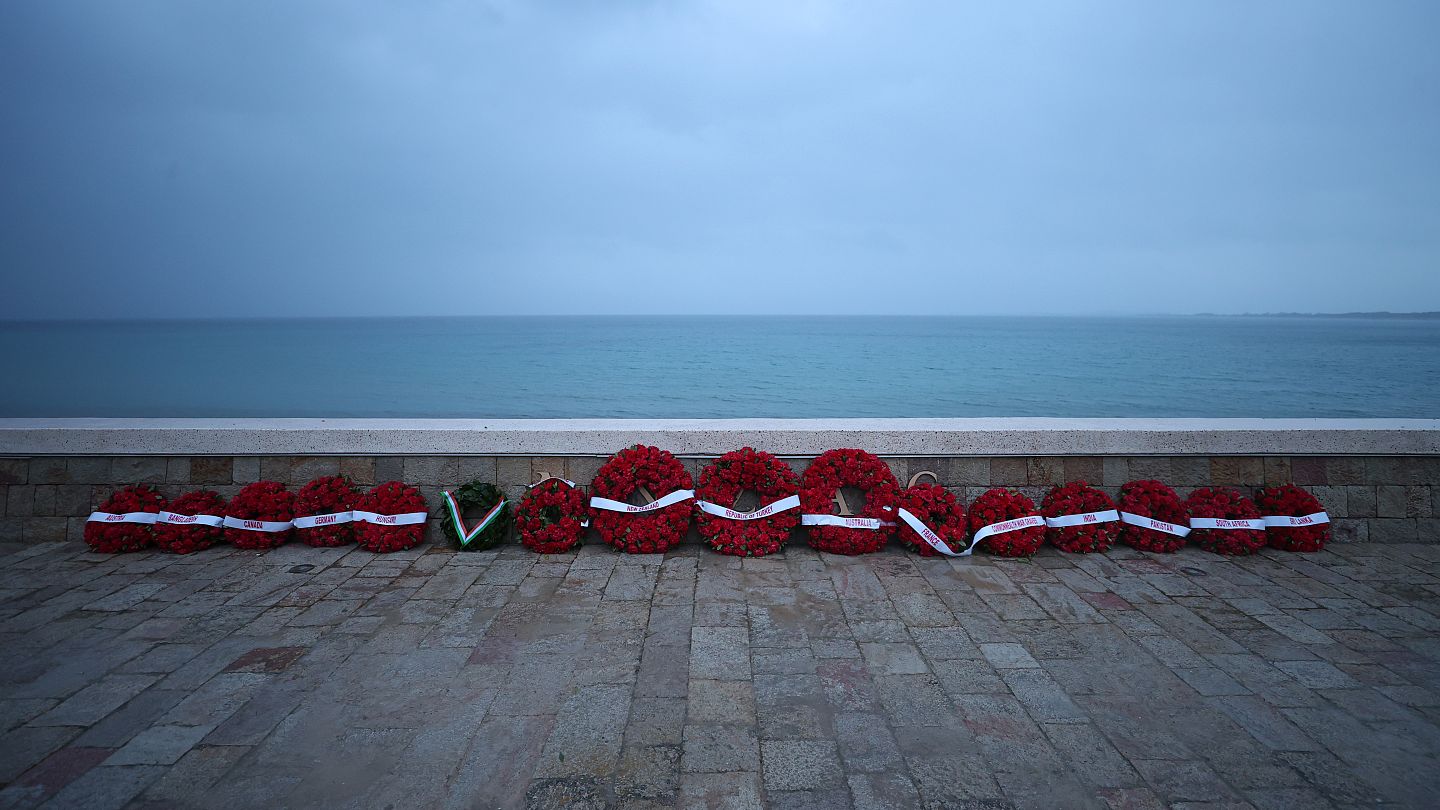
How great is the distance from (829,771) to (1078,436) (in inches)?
163

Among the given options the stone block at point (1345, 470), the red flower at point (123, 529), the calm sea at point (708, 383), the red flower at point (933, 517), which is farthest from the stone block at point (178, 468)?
the calm sea at point (708, 383)

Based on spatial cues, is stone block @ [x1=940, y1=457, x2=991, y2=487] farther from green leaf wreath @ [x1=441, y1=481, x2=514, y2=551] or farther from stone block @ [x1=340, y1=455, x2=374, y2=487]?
stone block @ [x1=340, y1=455, x2=374, y2=487]

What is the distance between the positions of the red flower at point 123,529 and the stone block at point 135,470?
265 millimetres

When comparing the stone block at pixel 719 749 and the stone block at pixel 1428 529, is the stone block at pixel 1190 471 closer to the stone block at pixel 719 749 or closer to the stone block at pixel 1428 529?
the stone block at pixel 1428 529

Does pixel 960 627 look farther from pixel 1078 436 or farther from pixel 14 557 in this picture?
pixel 14 557

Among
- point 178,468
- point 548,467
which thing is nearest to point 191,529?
point 178,468

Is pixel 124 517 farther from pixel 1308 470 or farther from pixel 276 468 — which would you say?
pixel 1308 470

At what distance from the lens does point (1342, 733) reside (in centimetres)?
301

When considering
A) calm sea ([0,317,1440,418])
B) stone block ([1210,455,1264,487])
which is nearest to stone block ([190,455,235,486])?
stone block ([1210,455,1264,487])

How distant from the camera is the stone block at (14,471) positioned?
18.6 ft

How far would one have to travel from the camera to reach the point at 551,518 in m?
5.49

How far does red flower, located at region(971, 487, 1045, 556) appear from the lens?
5293 mm

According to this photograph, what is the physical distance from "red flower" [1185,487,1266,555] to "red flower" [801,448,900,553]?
236 cm

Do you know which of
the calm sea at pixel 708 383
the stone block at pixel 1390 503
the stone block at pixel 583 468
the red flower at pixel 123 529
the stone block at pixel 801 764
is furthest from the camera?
the calm sea at pixel 708 383
